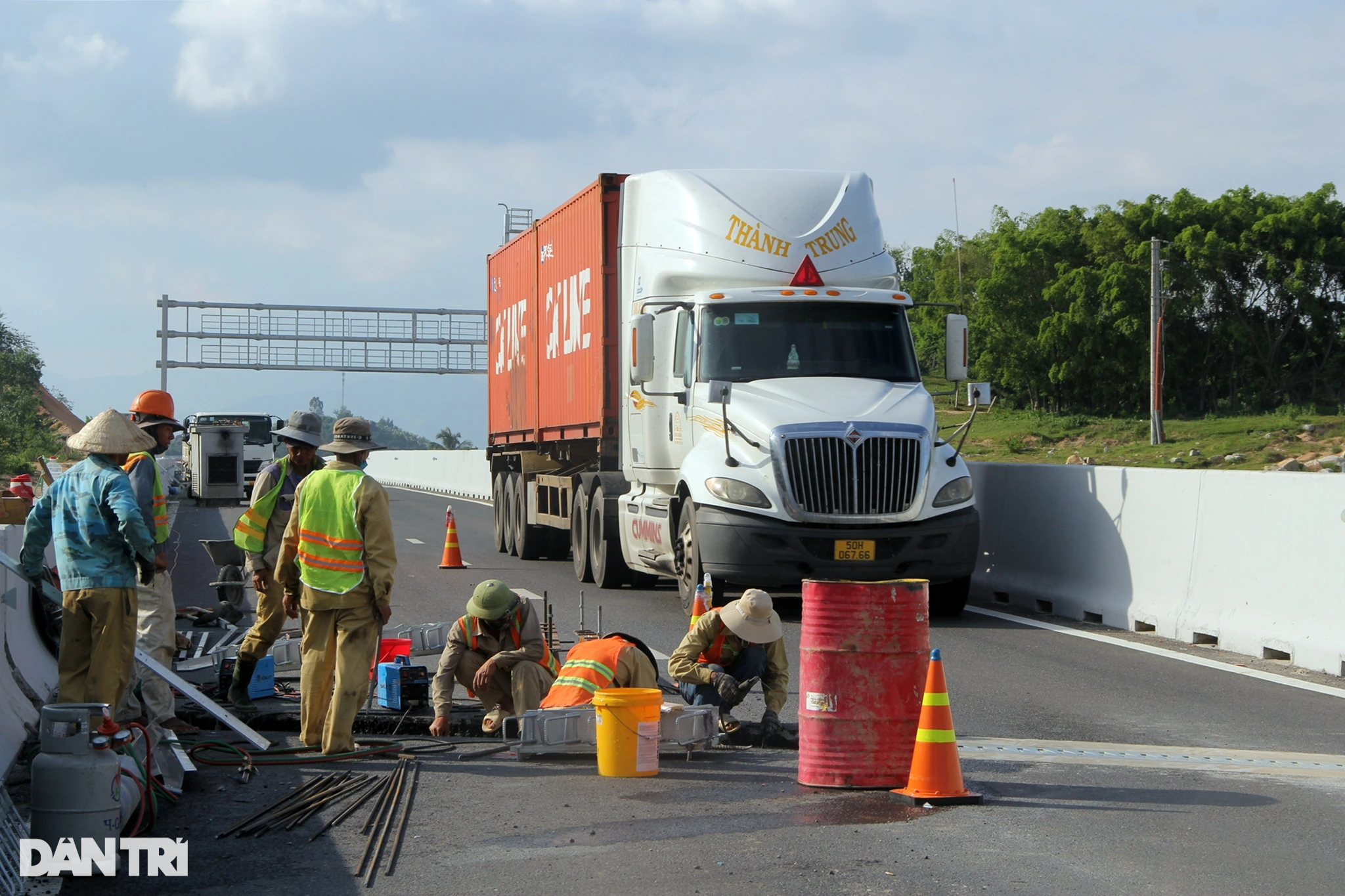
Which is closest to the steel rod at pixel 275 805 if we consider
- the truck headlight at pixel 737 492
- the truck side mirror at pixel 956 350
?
the truck headlight at pixel 737 492

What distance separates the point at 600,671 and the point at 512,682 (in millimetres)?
819

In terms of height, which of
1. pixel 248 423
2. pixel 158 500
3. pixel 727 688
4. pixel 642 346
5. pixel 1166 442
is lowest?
pixel 727 688

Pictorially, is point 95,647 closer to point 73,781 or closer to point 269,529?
point 73,781

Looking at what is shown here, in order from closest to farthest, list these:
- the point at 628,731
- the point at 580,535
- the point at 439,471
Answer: the point at 628,731 < the point at 580,535 < the point at 439,471

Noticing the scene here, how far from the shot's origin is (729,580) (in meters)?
13.7

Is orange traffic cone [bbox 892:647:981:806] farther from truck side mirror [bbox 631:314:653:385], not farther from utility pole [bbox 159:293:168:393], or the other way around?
utility pole [bbox 159:293:168:393]

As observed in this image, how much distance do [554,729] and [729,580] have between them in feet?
19.8

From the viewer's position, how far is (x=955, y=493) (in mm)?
13766

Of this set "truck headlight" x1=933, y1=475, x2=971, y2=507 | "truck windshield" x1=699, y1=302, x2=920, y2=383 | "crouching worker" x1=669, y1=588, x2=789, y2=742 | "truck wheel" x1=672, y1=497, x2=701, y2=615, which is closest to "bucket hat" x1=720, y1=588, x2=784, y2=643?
"crouching worker" x1=669, y1=588, x2=789, y2=742

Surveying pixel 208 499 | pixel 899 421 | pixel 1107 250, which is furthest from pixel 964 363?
pixel 1107 250

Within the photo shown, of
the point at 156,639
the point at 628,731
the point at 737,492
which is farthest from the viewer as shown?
the point at 737,492

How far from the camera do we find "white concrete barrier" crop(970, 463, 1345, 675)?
37.3 feet

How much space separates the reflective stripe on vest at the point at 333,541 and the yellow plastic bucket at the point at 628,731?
1.43 meters

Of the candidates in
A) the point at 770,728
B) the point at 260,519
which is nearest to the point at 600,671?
the point at 770,728
